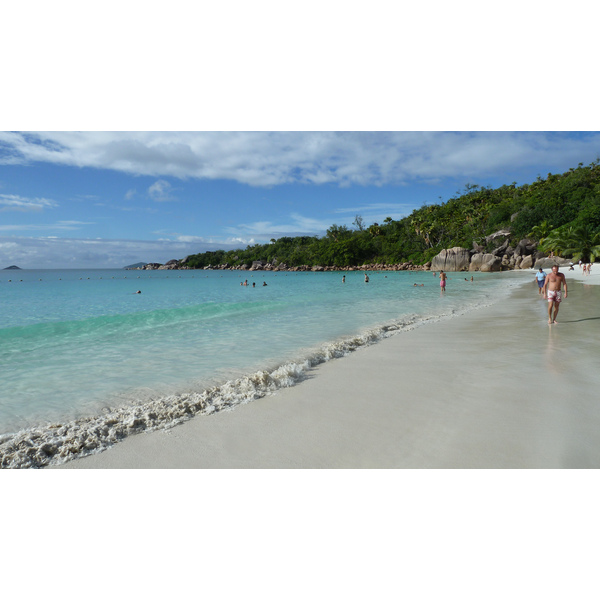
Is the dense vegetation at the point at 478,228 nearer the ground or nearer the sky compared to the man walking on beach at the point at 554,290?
nearer the sky

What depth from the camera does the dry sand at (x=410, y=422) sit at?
4012 mm

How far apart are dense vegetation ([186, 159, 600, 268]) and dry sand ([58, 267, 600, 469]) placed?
171 feet

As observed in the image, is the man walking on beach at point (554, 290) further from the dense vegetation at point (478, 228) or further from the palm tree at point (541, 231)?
the palm tree at point (541, 231)

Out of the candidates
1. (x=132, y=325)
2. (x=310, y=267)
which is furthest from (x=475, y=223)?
(x=132, y=325)

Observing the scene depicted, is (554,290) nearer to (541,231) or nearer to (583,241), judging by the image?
(583,241)

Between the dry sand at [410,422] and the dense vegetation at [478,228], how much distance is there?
171 feet

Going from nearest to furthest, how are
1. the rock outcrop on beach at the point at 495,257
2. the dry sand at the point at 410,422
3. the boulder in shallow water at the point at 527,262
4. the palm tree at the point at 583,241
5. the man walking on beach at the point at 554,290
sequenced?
1. the dry sand at the point at 410,422
2. the man walking on beach at the point at 554,290
3. the palm tree at the point at 583,241
4. the boulder in shallow water at the point at 527,262
5. the rock outcrop on beach at the point at 495,257

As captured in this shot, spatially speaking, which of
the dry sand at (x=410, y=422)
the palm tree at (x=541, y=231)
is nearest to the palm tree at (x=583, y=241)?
the palm tree at (x=541, y=231)

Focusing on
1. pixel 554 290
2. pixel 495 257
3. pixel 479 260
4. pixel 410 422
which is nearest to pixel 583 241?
pixel 495 257

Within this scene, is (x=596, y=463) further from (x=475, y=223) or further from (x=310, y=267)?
→ (x=310, y=267)

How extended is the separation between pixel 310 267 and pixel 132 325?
375 ft

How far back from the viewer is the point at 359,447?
424cm

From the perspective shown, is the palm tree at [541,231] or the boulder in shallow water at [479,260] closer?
the palm tree at [541,231]

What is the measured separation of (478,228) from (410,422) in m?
92.5
